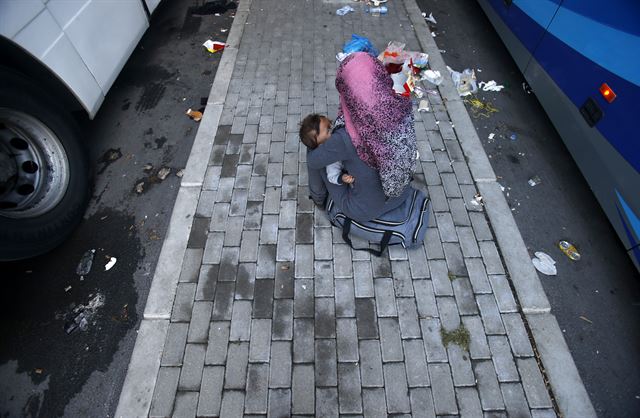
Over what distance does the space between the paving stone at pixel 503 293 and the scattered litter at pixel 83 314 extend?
3438mm

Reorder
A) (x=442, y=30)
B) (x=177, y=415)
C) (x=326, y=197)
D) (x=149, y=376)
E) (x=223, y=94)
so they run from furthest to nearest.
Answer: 1. (x=442, y=30)
2. (x=223, y=94)
3. (x=326, y=197)
4. (x=149, y=376)
5. (x=177, y=415)

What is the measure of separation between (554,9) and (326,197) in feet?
11.6

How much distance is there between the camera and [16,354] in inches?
113

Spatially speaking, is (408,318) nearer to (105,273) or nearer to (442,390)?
(442,390)

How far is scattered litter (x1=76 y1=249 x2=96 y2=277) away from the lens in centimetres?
328

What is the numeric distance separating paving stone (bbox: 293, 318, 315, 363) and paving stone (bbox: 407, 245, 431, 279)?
3.38 feet

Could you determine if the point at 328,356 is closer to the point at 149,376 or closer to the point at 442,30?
the point at 149,376

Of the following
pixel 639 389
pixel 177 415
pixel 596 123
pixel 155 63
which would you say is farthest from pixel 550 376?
pixel 155 63

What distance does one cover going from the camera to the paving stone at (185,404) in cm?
250

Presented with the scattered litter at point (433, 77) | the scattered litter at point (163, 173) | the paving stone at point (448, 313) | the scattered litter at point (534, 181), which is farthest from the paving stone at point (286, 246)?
the scattered litter at point (433, 77)

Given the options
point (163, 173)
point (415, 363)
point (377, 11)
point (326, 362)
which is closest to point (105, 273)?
point (163, 173)

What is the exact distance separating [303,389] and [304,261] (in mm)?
1056

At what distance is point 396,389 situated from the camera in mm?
2580

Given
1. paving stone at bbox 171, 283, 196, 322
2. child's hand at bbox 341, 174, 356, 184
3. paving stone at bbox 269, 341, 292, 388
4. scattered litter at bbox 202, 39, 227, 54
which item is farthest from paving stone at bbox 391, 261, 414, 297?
scattered litter at bbox 202, 39, 227, 54
